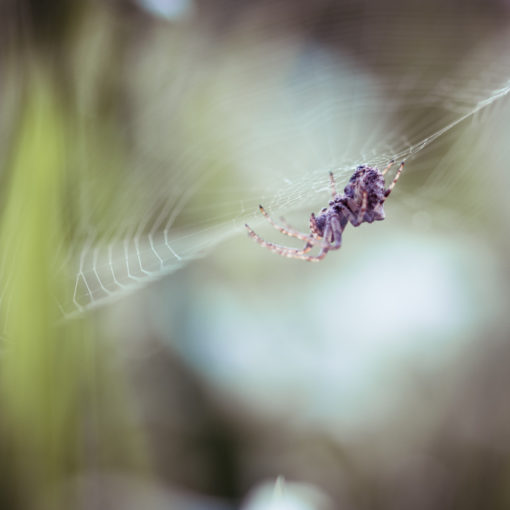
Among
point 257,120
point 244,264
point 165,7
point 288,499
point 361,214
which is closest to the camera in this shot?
point 288,499

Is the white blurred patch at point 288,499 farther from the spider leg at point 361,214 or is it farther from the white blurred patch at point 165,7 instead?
the white blurred patch at point 165,7

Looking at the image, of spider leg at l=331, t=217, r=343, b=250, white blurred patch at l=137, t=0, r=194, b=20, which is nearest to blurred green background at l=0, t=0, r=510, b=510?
white blurred patch at l=137, t=0, r=194, b=20

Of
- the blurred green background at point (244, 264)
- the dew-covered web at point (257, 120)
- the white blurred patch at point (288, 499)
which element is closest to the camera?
the white blurred patch at point (288, 499)

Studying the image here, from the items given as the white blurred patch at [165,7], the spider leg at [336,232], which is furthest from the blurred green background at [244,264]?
the spider leg at [336,232]

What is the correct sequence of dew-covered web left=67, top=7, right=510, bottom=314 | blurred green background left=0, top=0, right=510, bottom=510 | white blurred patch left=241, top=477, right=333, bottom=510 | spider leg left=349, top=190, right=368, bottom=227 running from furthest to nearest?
dew-covered web left=67, top=7, right=510, bottom=314 < spider leg left=349, top=190, right=368, bottom=227 < blurred green background left=0, top=0, right=510, bottom=510 < white blurred patch left=241, top=477, right=333, bottom=510

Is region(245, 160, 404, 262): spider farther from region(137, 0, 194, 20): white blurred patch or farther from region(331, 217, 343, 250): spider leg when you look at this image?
region(137, 0, 194, 20): white blurred patch

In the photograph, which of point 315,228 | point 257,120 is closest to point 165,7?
point 257,120

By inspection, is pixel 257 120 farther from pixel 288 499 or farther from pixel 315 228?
pixel 288 499
